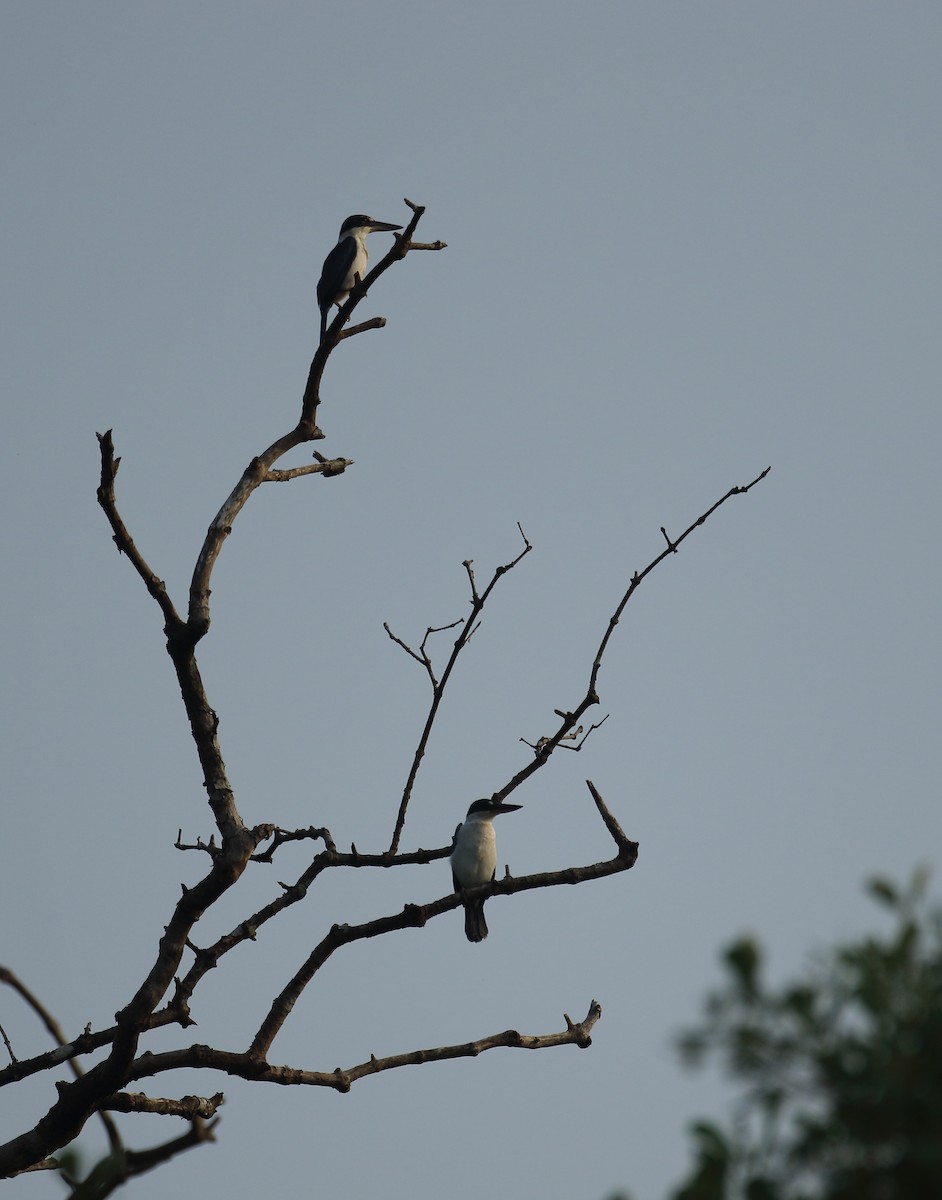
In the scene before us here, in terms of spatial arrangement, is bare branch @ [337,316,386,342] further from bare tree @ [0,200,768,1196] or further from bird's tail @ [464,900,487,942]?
bird's tail @ [464,900,487,942]

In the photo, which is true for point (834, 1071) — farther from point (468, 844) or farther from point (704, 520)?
point (468, 844)

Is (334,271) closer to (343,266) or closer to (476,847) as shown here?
(343,266)

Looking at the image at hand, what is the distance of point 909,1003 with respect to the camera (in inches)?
67.5

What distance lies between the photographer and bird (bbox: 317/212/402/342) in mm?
12375

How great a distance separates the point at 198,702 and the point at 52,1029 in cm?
305

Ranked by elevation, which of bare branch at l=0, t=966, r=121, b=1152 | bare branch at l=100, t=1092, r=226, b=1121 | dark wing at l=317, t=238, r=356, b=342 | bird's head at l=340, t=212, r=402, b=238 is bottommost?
bare branch at l=0, t=966, r=121, b=1152

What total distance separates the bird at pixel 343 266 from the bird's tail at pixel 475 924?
549cm

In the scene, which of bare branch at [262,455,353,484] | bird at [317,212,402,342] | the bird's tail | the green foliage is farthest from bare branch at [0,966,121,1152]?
bird at [317,212,402,342]

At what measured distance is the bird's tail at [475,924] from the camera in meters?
10.4

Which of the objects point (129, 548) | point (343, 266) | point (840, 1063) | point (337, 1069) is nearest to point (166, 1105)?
point (337, 1069)

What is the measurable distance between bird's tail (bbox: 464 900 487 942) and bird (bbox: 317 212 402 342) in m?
5.49

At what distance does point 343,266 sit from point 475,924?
6.13m

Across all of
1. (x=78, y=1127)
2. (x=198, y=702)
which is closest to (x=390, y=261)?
(x=198, y=702)

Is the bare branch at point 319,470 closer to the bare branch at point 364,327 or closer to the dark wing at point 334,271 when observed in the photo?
the bare branch at point 364,327
